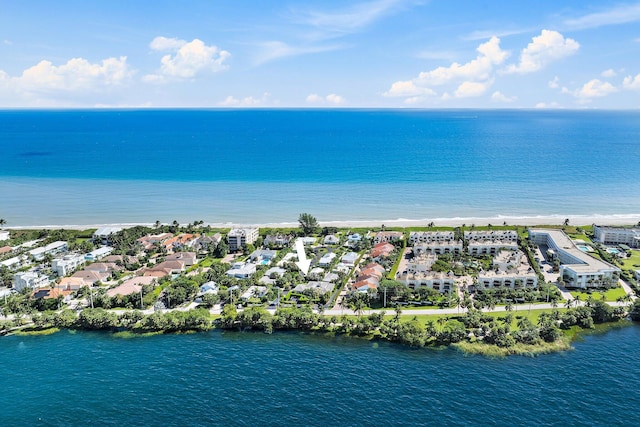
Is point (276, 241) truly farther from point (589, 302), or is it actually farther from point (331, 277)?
point (589, 302)

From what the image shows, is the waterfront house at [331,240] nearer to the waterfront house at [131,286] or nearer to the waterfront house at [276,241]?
the waterfront house at [276,241]

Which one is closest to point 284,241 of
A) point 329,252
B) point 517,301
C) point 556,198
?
point 329,252

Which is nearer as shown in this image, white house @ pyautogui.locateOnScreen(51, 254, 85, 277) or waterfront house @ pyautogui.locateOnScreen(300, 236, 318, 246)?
white house @ pyautogui.locateOnScreen(51, 254, 85, 277)

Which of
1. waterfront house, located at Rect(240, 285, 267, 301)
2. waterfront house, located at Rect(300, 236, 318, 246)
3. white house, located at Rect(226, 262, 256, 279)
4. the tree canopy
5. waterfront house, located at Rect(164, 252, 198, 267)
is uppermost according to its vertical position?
the tree canopy

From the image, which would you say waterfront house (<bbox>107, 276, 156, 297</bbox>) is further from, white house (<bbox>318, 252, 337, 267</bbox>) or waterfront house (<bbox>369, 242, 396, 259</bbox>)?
waterfront house (<bbox>369, 242, 396, 259</bbox>)

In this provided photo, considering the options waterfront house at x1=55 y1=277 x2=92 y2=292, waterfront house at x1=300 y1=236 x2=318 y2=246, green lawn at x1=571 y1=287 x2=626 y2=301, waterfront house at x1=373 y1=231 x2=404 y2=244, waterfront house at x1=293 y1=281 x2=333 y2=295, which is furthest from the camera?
waterfront house at x1=373 y1=231 x2=404 y2=244

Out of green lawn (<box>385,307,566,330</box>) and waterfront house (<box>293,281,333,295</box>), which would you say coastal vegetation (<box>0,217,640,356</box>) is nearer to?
green lawn (<box>385,307,566,330</box>)

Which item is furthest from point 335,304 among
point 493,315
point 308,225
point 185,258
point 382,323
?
point 308,225

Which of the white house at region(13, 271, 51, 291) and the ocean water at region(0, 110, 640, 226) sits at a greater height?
the ocean water at region(0, 110, 640, 226)

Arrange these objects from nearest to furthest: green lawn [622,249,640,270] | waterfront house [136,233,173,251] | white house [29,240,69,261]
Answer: green lawn [622,249,640,270] → white house [29,240,69,261] → waterfront house [136,233,173,251]

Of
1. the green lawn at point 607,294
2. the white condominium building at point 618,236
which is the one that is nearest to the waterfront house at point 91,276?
the green lawn at point 607,294

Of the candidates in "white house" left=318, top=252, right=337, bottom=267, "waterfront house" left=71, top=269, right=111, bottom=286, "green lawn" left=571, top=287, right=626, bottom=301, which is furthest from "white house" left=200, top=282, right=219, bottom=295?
"green lawn" left=571, top=287, right=626, bottom=301
